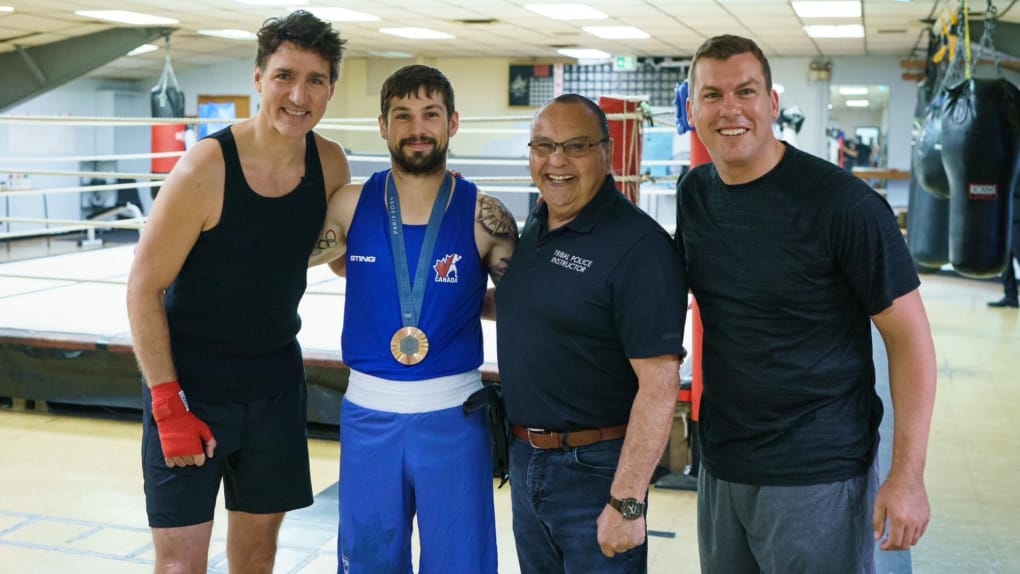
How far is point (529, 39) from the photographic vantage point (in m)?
12.4

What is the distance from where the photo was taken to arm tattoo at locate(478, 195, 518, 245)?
1.98 metres

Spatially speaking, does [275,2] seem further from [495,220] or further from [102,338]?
[495,220]

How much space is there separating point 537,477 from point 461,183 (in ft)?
1.96

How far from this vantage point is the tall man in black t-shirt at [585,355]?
1.70 m

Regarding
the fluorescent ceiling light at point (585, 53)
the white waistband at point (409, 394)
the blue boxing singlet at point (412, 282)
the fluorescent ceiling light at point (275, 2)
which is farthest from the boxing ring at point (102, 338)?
the fluorescent ceiling light at point (585, 53)

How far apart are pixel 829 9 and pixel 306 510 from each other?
301 inches

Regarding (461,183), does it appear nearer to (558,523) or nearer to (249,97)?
(558,523)

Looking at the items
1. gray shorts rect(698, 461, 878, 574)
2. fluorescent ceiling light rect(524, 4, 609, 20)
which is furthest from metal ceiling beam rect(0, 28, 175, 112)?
gray shorts rect(698, 461, 878, 574)

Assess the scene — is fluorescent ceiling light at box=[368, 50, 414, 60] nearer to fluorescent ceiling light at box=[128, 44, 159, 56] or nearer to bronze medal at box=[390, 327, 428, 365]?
fluorescent ceiling light at box=[128, 44, 159, 56]

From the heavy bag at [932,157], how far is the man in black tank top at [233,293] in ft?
12.2

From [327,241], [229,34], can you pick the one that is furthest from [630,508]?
[229,34]

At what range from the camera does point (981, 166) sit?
445 centimetres

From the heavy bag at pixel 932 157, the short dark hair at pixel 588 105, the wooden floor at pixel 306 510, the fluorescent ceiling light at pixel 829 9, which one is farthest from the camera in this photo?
the fluorescent ceiling light at pixel 829 9

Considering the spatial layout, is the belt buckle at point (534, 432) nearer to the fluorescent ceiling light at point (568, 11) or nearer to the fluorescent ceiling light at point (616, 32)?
the fluorescent ceiling light at point (568, 11)
